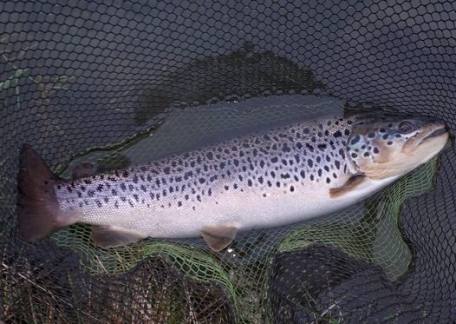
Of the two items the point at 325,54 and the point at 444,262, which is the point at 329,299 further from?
the point at 325,54

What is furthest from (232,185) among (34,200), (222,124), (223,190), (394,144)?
(34,200)

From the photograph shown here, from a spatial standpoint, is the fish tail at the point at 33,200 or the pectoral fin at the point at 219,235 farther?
the pectoral fin at the point at 219,235

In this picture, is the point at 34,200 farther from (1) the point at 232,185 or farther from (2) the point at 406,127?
(2) the point at 406,127

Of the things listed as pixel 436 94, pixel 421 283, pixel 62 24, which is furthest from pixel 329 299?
pixel 62 24

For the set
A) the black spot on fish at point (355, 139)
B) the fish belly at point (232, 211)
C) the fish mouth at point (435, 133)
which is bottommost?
the fish belly at point (232, 211)

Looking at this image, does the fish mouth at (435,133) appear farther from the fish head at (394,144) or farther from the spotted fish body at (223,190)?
the spotted fish body at (223,190)

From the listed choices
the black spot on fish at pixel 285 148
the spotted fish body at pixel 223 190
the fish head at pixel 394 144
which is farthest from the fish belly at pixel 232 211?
the black spot on fish at pixel 285 148

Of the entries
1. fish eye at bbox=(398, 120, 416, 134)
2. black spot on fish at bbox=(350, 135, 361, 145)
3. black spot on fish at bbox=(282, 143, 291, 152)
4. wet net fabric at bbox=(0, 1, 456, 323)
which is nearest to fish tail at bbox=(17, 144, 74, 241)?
wet net fabric at bbox=(0, 1, 456, 323)
